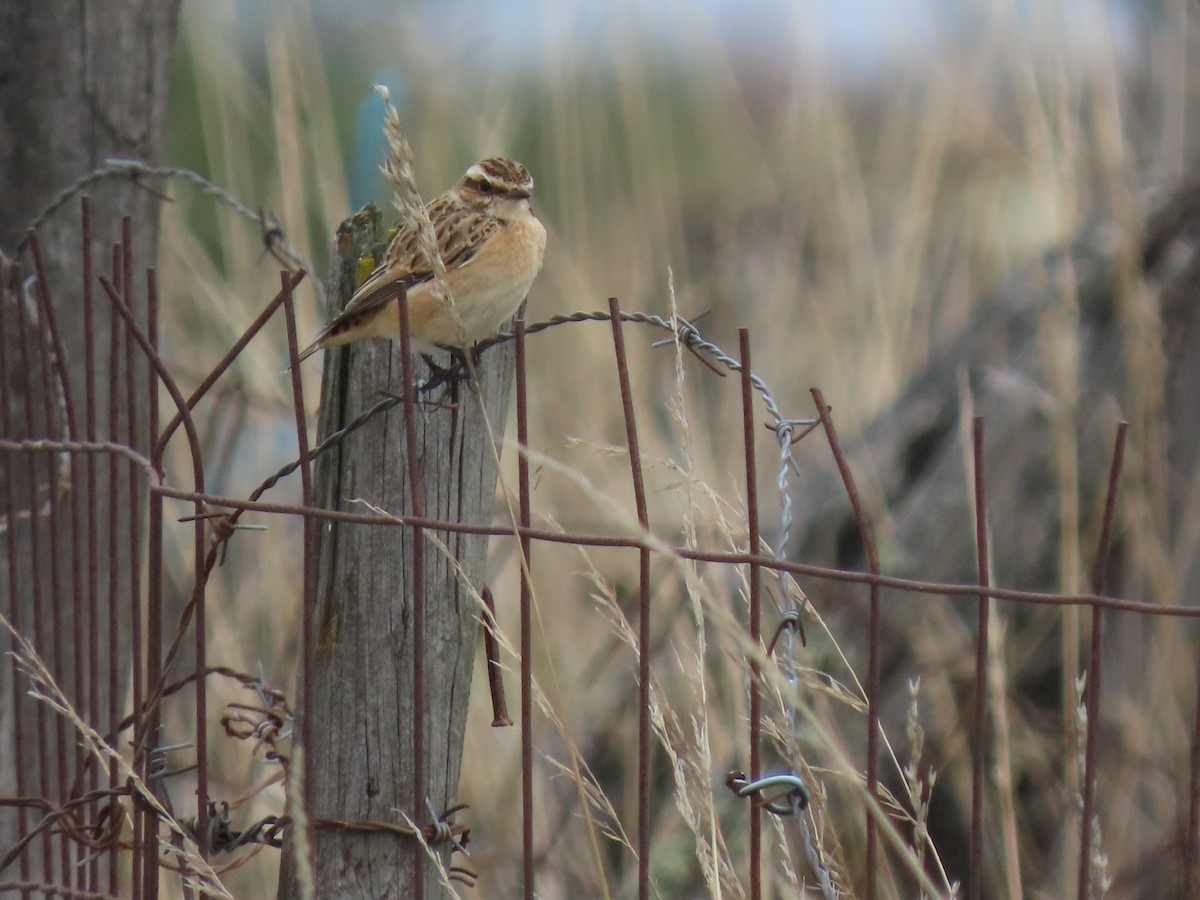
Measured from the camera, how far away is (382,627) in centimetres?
180

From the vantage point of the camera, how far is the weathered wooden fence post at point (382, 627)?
1.80 m

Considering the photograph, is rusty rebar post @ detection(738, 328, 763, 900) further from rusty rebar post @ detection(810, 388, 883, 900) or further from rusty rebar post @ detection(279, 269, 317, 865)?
rusty rebar post @ detection(279, 269, 317, 865)

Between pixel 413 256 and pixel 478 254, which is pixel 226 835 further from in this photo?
pixel 478 254

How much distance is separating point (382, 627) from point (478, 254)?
97 centimetres

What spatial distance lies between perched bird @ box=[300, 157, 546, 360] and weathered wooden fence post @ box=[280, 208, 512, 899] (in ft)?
1.51

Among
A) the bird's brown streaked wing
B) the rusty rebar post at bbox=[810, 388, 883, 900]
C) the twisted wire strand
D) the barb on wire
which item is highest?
the twisted wire strand

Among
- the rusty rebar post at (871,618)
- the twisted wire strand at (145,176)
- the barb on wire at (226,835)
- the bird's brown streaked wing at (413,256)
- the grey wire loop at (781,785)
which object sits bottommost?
the barb on wire at (226,835)

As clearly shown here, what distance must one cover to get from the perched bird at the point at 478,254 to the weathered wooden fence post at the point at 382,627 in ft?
1.51

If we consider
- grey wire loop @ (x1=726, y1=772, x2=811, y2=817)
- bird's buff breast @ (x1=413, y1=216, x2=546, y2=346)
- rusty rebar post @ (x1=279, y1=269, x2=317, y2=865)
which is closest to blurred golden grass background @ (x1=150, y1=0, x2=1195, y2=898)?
grey wire loop @ (x1=726, y1=772, x2=811, y2=817)

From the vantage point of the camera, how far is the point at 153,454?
70.7 inches

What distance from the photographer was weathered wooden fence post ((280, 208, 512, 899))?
1.80 m

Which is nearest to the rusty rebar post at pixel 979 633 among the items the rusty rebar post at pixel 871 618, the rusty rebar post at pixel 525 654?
the rusty rebar post at pixel 871 618

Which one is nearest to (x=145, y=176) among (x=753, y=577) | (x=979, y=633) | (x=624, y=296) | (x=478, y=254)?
(x=478, y=254)

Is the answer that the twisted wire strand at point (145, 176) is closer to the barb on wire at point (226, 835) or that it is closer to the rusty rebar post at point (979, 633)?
the barb on wire at point (226, 835)
